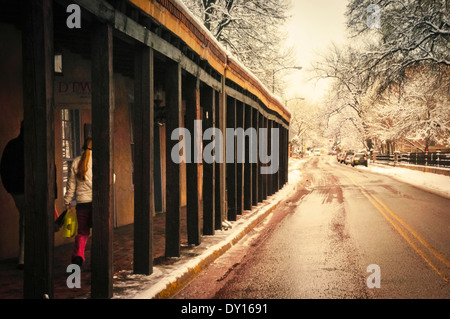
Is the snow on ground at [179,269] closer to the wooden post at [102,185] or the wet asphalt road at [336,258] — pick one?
the wet asphalt road at [336,258]

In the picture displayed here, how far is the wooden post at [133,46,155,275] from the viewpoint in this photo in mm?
6191

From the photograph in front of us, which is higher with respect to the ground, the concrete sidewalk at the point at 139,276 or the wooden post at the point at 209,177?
the wooden post at the point at 209,177

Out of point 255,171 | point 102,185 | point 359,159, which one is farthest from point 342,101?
point 102,185

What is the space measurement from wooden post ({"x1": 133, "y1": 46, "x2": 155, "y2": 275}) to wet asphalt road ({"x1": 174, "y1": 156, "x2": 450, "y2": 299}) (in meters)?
0.85

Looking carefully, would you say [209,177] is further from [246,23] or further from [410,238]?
[246,23]

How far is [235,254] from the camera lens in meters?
8.48

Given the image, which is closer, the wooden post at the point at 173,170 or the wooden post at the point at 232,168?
the wooden post at the point at 173,170

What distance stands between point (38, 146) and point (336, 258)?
207 inches

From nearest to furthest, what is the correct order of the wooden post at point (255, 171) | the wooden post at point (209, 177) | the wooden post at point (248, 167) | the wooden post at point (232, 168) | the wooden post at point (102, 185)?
1. the wooden post at point (102, 185)
2. the wooden post at point (209, 177)
3. the wooden post at point (232, 168)
4. the wooden post at point (248, 167)
5. the wooden post at point (255, 171)

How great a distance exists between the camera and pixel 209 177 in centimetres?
939

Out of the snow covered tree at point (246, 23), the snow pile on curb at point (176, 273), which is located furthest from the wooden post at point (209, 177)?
the snow covered tree at point (246, 23)

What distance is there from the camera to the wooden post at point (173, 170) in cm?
737

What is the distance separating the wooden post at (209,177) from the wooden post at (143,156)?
308cm
